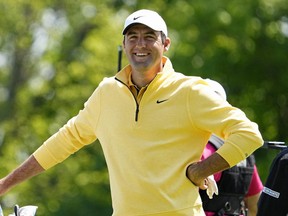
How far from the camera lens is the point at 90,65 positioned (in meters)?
31.4

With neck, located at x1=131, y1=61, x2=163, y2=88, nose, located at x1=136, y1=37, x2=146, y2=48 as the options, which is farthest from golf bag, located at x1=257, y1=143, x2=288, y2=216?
nose, located at x1=136, y1=37, x2=146, y2=48

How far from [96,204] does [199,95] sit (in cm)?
1976

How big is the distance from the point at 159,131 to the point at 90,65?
82.2 ft

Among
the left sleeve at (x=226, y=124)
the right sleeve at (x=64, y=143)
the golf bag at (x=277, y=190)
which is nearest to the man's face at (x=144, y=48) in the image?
the left sleeve at (x=226, y=124)

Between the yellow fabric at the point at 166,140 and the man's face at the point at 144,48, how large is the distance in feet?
0.27

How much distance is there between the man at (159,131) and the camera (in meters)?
6.31

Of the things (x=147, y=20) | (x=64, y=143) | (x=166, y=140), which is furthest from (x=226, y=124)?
(x=64, y=143)

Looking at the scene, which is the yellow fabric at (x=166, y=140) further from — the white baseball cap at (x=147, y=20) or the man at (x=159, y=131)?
the white baseball cap at (x=147, y=20)

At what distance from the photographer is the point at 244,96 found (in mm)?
25438

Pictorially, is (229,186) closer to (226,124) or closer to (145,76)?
(145,76)

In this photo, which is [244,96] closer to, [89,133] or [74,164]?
[74,164]

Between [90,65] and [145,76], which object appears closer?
[145,76]

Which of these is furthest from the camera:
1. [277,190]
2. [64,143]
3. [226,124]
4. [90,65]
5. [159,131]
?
[90,65]

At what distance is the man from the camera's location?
20.7 feet
